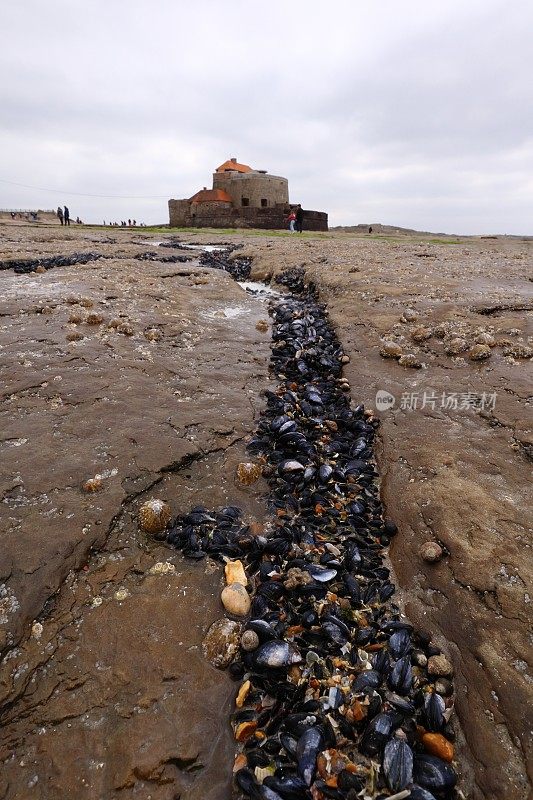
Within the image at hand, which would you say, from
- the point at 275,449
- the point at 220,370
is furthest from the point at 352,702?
the point at 220,370

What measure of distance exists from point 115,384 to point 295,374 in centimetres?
263

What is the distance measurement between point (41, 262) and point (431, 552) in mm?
13557

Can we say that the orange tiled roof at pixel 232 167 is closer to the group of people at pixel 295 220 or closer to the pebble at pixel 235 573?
the group of people at pixel 295 220

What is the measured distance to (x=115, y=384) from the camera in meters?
5.15

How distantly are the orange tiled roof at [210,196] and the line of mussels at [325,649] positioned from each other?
1888 inches

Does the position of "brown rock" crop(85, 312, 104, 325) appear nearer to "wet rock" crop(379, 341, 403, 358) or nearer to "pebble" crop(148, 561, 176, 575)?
"wet rock" crop(379, 341, 403, 358)

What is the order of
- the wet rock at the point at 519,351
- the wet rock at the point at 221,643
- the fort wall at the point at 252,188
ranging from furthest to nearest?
the fort wall at the point at 252,188, the wet rock at the point at 519,351, the wet rock at the point at 221,643

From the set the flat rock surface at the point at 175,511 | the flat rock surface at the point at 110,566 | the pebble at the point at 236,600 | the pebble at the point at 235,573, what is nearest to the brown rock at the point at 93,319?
the flat rock surface at the point at 175,511

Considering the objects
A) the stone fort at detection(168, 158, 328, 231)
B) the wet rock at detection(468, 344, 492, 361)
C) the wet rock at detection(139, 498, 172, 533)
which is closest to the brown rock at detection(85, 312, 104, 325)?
the wet rock at detection(139, 498, 172, 533)

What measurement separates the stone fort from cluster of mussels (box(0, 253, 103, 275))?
31766mm

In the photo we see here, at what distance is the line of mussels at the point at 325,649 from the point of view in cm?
200

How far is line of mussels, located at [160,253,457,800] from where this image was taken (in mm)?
2002

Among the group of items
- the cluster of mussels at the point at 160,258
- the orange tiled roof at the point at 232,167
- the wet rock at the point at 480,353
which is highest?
Result: the orange tiled roof at the point at 232,167

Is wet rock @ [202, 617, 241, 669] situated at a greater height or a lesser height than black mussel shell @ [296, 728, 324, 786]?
greater
